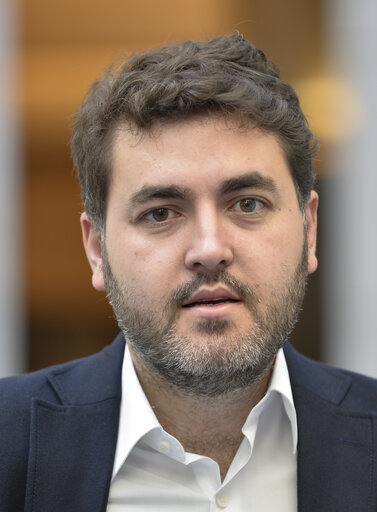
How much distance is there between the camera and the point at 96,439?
259cm

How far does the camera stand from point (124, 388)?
276 cm

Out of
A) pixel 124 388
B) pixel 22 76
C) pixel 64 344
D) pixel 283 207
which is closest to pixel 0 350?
pixel 64 344

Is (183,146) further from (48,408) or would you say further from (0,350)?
(0,350)

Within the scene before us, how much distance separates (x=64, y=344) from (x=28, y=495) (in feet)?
12.6

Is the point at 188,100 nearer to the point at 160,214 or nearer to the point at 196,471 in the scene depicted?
the point at 160,214

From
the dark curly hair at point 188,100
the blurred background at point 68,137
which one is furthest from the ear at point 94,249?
the blurred background at point 68,137

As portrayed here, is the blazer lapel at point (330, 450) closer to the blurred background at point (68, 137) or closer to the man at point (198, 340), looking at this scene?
the man at point (198, 340)

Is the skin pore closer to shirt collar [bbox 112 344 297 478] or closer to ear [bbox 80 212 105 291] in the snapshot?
shirt collar [bbox 112 344 297 478]

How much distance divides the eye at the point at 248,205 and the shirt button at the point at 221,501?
35.5 inches

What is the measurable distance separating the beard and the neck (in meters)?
0.08

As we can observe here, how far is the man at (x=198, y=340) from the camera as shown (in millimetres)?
2471

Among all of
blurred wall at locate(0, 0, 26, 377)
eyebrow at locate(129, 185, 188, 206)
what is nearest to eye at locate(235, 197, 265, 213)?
Result: eyebrow at locate(129, 185, 188, 206)

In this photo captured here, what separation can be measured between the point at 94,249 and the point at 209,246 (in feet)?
2.35

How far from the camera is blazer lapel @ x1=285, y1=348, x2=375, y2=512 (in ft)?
8.24
